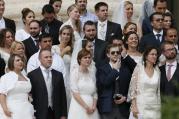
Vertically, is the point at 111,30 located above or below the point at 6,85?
above

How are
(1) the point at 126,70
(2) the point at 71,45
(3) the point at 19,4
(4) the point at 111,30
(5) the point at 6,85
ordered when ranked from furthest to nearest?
(3) the point at 19,4 < (4) the point at 111,30 < (2) the point at 71,45 < (1) the point at 126,70 < (5) the point at 6,85

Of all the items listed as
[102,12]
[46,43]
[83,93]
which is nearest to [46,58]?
[46,43]

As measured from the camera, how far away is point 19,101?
22.1 ft

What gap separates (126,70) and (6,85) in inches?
66.1

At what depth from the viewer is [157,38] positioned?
317 inches

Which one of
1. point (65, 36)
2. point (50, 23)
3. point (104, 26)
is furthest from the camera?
point (50, 23)

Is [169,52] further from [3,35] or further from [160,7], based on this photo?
[3,35]

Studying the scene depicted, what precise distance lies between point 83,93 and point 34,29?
1408 mm

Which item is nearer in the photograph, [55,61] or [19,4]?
[55,61]

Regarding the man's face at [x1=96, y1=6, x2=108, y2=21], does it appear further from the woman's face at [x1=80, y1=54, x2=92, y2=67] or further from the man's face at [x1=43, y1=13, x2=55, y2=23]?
the woman's face at [x1=80, y1=54, x2=92, y2=67]

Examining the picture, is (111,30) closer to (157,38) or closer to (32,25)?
(157,38)

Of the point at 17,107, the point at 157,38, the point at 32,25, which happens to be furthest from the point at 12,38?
the point at 157,38

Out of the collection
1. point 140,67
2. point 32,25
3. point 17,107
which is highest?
point 32,25

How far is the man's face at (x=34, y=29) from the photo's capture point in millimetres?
7871
